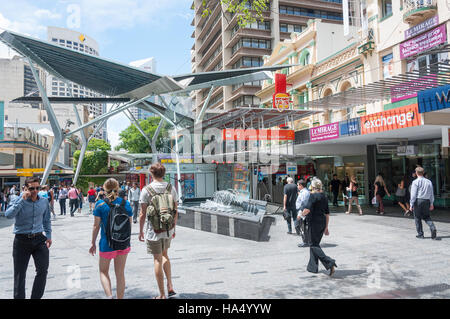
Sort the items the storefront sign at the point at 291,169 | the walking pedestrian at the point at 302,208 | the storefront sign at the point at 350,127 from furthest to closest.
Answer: the storefront sign at the point at 291,169
the storefront sign at the point at 350,127
the walking pedestrian at the point at 302,208

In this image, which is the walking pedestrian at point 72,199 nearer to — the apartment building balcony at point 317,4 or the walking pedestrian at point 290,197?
the walking pedestrian at point 290,197

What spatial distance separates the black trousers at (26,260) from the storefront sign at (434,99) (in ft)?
33.2

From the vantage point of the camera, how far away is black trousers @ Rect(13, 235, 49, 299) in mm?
4418

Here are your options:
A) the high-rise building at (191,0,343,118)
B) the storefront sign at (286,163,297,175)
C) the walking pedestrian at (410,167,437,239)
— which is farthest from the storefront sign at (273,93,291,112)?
the high-rise building at (191,0,343,118)

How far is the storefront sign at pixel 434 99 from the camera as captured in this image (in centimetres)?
945

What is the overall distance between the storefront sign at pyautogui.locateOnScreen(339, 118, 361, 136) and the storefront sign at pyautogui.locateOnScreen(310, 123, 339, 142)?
39 cm

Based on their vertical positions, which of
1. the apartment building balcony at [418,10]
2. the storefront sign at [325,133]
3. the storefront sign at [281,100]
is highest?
the apartment building balcony at [418,10]

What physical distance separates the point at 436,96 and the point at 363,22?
1227 centimetres

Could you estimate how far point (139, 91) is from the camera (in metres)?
23.4

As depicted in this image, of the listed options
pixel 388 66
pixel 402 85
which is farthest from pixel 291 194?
pixel 388 66

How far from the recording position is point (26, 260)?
4461 millimetres

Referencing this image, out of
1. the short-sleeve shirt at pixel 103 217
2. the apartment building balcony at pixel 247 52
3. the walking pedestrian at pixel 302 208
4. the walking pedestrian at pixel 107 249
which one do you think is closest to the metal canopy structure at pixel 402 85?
the walking pedestrian at pixel 302 208

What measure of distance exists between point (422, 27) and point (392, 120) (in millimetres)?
7281

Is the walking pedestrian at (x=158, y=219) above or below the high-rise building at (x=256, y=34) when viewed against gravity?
below
